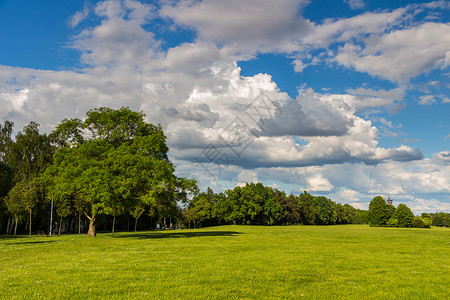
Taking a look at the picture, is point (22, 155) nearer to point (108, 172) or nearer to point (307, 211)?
point (108, 172)

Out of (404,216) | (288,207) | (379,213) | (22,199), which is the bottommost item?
(404,216)

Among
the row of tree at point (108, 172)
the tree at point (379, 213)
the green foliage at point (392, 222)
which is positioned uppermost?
the row of tree at point (108, 172)

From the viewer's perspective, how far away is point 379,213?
14912 centimetres

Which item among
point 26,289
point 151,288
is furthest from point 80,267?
point 151,288

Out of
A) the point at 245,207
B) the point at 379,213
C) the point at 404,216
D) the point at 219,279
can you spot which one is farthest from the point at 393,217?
the point at 219,279

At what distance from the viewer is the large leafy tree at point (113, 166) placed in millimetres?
41656

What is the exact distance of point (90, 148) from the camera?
150 ft

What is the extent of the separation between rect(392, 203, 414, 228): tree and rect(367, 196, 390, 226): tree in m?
5.65

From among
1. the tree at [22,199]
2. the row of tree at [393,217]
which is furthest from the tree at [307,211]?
the tree at [22,199]

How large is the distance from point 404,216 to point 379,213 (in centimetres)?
1108

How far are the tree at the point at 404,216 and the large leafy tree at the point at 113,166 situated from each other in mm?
125628

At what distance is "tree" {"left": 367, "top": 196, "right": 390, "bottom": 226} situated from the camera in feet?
489

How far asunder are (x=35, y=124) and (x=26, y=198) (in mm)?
29612

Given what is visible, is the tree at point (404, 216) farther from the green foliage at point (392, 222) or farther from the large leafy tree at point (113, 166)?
the large leafy tree at point (113, 166)
